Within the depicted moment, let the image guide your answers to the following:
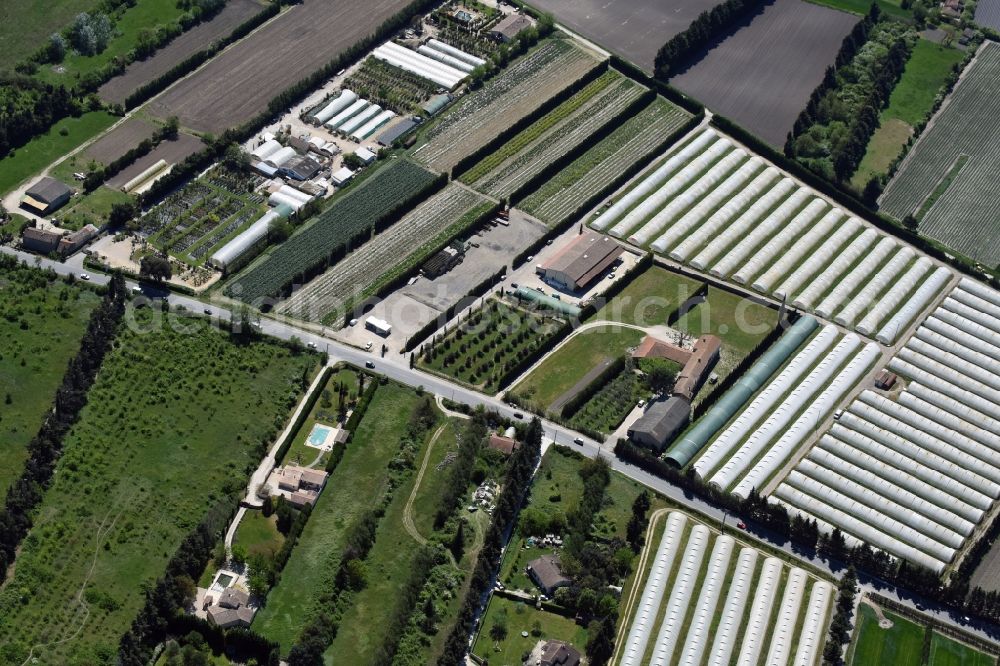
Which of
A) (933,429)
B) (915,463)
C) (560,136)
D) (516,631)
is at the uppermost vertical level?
(560,136)

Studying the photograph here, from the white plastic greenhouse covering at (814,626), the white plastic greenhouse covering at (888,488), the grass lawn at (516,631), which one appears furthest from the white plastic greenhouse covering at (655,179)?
the grass lawn at (516,631)

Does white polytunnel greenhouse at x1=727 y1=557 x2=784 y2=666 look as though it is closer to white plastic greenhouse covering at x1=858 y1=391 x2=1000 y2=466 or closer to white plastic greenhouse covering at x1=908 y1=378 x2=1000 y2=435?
white plastic greenhouse covering at x1=858 y1=391 x2=1000 y2=466

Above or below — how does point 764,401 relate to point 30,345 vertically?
above

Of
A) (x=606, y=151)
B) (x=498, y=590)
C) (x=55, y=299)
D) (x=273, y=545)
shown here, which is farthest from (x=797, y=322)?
(x=55, y=299)

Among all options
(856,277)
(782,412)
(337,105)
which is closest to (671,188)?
(856,277)

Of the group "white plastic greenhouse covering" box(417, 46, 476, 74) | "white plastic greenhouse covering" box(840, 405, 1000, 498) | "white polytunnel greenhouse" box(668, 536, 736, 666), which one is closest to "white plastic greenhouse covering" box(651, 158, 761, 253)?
"white plastic greenhouse covering" box(840, 405, 1000, 498)

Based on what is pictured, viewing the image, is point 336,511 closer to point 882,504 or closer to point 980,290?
point 882,504
